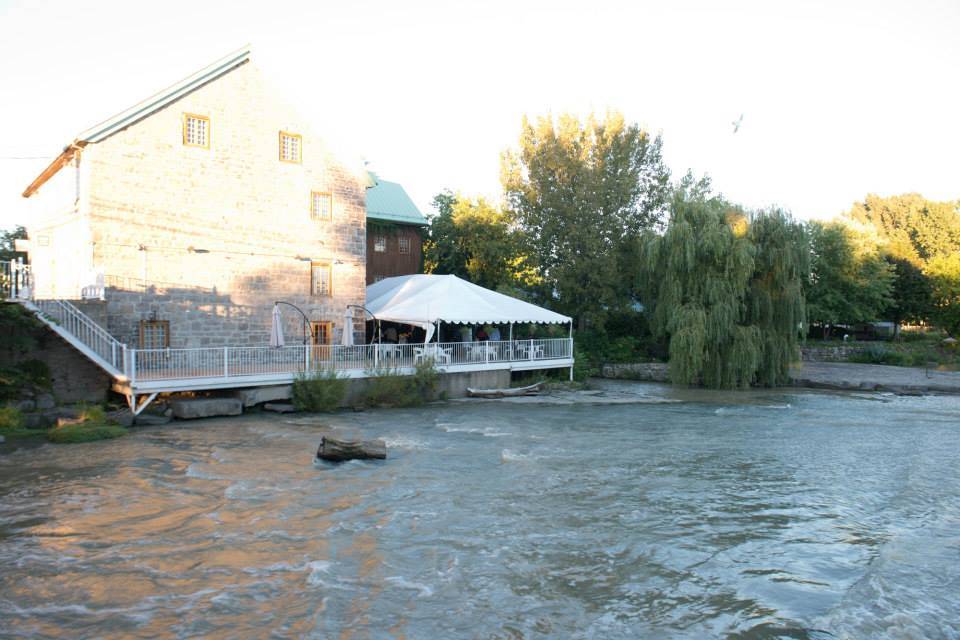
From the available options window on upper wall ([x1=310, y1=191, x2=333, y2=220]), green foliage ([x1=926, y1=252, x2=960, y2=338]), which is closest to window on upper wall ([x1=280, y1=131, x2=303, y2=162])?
window on upper wall ([x1=310, y1=191, x2=333, y2=220])

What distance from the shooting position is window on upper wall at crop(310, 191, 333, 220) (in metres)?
23.4

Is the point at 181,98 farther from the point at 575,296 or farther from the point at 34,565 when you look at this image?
the point at 575,296

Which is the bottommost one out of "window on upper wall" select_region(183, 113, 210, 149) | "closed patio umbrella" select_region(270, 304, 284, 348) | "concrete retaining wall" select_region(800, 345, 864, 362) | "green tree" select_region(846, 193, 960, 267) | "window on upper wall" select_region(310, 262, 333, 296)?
"concrete retaining wall" select_region(800, 345, 864, 362)

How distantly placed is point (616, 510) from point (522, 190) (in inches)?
961

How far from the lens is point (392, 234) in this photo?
33.4 metres

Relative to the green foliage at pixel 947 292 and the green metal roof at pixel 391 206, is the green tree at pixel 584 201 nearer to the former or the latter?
the green metal roof at pixel 391 206

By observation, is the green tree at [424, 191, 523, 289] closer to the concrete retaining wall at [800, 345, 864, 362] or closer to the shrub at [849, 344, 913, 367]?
the concrete retaining wall at [800, 345, 864, 362]

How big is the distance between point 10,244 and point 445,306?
24785mm

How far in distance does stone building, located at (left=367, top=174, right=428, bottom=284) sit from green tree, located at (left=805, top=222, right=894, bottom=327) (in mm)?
22478

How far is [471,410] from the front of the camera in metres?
20.9

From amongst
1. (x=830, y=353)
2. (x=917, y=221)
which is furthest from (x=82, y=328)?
(x=917, y=221)

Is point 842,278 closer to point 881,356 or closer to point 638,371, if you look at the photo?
point 881,356

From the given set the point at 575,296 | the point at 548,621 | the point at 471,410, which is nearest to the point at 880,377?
the point at 575,296

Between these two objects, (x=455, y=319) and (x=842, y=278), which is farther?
(x=842, y=278)
